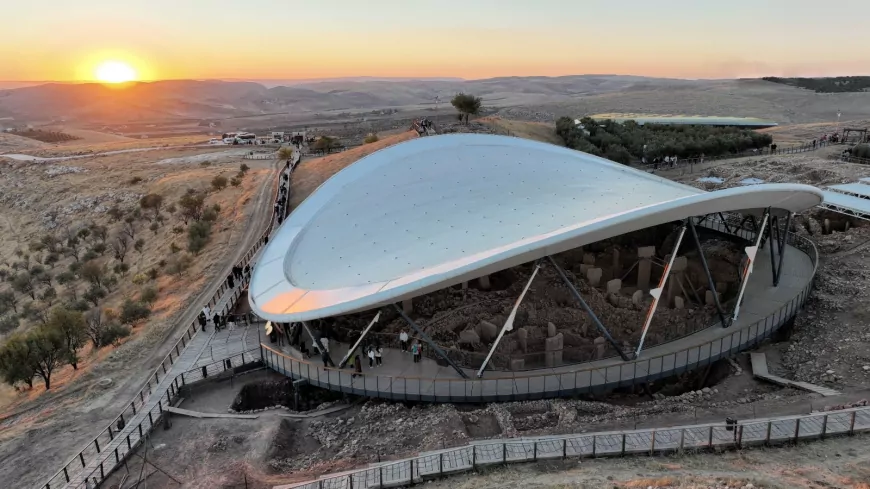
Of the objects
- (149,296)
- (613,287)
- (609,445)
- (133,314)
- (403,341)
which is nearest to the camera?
(609,445)

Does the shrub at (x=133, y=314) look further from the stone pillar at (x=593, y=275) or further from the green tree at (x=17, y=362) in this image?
the stone pillar at (x=593, y=275)

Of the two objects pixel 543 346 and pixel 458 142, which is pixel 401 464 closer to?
pixel 543 346

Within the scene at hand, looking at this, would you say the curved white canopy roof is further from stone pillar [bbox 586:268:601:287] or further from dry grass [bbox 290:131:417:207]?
dry grass [bbox 290:131:417:207]

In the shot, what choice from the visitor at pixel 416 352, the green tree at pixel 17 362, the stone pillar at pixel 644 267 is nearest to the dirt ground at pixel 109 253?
the green tree at pixel 17 362

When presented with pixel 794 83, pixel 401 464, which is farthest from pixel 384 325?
pixel 794 83

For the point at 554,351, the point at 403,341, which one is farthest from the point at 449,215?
the point at 554,351

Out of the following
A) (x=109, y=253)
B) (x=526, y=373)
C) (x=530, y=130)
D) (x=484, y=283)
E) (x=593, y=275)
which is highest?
(x=530, y=130)

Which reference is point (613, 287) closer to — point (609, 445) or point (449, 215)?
point (449, 215)
